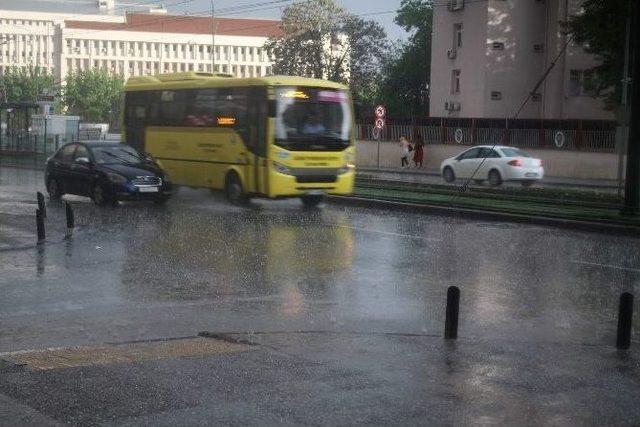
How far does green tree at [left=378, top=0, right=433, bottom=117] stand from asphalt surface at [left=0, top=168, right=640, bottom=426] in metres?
55.9

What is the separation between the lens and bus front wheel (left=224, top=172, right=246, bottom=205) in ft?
82.3

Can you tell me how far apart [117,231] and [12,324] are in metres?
8.78

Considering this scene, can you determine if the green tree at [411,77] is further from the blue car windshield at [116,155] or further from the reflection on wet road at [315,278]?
the reflection on wet road at [315,278]

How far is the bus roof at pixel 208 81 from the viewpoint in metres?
24.3

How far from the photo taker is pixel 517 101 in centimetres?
5997

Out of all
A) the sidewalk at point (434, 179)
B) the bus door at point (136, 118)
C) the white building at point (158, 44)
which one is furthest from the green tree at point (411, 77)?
the white building at point (158, 44)

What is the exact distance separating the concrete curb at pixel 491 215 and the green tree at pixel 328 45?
50417mm

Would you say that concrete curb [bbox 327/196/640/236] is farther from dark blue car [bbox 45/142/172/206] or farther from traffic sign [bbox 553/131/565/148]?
traffic sign [bbox 553/131/565/148]

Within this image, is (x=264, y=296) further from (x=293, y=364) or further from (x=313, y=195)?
(x=313, y=195)

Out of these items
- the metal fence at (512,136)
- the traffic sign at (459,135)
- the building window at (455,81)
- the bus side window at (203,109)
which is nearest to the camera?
the bus side window at (203,109)

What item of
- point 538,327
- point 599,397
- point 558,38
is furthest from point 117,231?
point 558,38

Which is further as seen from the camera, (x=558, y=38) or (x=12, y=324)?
(x=558, y=38)

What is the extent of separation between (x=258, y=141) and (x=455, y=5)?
39485mm

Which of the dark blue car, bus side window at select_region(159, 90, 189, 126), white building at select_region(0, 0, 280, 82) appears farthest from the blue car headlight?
white building at select_region(0, 0, 280, 82)
